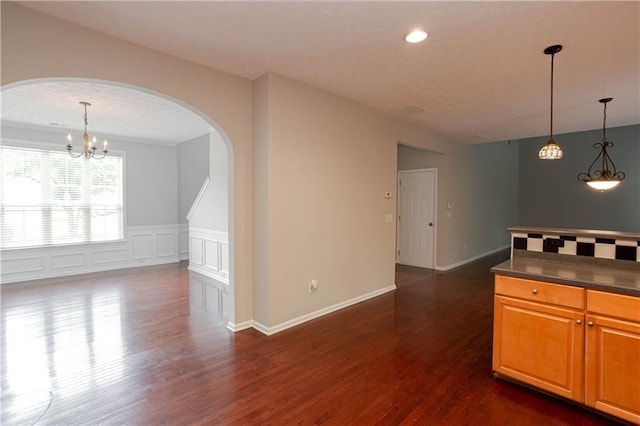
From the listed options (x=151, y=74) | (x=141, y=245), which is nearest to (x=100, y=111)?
(x=151, y=74)

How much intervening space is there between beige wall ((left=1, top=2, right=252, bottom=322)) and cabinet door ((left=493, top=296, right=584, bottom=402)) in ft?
8.28

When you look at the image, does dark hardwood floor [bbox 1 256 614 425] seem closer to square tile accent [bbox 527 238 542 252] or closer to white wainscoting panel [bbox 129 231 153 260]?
square tile accent [bbox 527 238 542 252]

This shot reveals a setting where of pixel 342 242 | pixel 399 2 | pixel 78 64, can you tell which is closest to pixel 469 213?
pixel 342 242

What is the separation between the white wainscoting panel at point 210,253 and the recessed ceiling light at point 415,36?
380 cm

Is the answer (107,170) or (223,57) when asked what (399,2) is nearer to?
(223,57)

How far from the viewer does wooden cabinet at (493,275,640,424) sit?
193cm

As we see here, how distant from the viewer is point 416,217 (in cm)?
676

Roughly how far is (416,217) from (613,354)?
486 cm

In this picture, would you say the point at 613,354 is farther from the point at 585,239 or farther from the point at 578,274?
the point at 585,239

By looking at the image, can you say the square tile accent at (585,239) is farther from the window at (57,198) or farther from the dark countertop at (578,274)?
the window at (57,198)

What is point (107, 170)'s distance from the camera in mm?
6617

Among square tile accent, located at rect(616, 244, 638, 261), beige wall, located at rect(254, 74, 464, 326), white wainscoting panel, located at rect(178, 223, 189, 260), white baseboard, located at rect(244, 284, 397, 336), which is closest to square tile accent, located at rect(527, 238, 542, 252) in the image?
square tile accent, located at rect(616, 244, 638, 261)

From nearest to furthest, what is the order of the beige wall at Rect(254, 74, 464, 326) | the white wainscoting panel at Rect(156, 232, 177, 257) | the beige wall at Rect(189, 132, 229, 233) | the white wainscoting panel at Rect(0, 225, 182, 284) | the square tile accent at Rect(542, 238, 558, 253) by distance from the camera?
the square tile accent at Rect(542, 238, 558, 253) → the beige wall at Rect(254, 74, 464, 326) → the beige wall at Rect(189, 132, 229, 233) → the white wainscoting panel at Rect(0, 225, 182, 284) → the white wainscoting panel at Rect(156, 232, 177, 257)

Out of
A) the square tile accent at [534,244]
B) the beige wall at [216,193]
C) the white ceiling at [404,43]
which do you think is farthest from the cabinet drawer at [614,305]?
the beige wall at [216,193]
